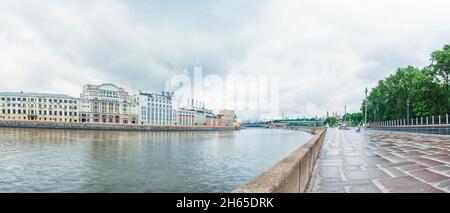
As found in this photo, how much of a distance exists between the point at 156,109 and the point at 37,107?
47878 millimetres

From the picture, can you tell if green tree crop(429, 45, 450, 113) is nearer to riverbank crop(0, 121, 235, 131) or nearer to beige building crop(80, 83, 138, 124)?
riverbank crop(0, 121, 235, 131)

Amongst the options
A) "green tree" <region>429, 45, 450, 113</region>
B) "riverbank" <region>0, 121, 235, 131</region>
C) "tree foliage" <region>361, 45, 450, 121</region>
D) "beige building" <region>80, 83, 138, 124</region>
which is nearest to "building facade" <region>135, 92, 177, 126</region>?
"beige building" <region>80, 83, 138, 124</region>

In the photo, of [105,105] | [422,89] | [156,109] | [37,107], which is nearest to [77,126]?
[105,105]

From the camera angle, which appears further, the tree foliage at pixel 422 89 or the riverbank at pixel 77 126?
the riverbank at pixel 77 126

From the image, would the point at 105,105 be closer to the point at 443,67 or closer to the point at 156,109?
the point at 156,109

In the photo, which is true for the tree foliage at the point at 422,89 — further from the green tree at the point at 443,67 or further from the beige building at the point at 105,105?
the beige building at the point at 105,105

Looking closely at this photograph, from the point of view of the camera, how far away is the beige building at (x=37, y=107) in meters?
96.2

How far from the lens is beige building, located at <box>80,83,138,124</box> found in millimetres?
105375

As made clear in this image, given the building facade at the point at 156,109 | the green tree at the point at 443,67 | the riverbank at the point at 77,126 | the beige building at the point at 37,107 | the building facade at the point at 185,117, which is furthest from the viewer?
the building facade at the point at 185,117

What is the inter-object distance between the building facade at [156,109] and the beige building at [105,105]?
13.2ft

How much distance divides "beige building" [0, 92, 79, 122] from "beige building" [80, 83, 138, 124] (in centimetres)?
369

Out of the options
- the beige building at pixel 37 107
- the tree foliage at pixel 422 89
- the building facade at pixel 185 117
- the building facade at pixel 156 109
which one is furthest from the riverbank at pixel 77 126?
the tree foliage at pixel 422 89
